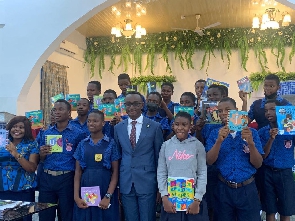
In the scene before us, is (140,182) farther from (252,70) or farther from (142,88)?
(252,70)

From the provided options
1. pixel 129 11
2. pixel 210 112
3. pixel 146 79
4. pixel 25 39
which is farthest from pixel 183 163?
pixel 146 79

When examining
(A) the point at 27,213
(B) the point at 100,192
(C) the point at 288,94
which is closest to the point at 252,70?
(C) the point at 288,94

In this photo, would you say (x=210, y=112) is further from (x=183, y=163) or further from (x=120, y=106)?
(x=120, y=106)

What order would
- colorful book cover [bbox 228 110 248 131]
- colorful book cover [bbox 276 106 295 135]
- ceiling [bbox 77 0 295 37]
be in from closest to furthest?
colorful book cover [bbox 228 110 248 131]
colorful book cover [bbox 276 106 295 135]
ceiling [bbox 77 0 295 37]

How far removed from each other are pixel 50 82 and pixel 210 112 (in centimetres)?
603

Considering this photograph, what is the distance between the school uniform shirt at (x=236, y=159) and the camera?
2711 millimetres

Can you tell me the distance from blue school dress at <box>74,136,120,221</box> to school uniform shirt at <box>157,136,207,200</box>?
437 millimetres

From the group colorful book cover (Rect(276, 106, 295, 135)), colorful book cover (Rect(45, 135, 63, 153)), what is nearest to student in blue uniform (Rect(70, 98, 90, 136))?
colorful book cover (Rect(45, 135, 63, 153))

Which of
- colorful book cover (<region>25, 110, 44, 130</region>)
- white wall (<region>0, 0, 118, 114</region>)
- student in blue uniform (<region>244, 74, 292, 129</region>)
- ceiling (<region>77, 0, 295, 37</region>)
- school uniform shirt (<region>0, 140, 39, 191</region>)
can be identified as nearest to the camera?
school uniform shirt (<region>0, 140, 39, 191</region>)

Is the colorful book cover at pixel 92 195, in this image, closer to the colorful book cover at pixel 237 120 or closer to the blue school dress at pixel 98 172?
the blue school dress at pixel 98 172

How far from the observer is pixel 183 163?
104 inches

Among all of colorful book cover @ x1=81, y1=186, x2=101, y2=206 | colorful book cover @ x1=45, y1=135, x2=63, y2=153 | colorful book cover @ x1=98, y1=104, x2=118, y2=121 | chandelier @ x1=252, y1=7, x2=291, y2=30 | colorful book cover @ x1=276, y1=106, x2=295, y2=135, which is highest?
chandelier @ x1=252, y1=7, x2=291, y2=30

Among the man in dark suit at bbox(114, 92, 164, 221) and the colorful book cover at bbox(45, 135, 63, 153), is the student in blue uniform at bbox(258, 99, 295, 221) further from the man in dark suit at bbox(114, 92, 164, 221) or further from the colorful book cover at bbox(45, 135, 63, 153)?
the colorful book cover at bbox(45, 135, 63, 153)

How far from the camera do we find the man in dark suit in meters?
2.77
